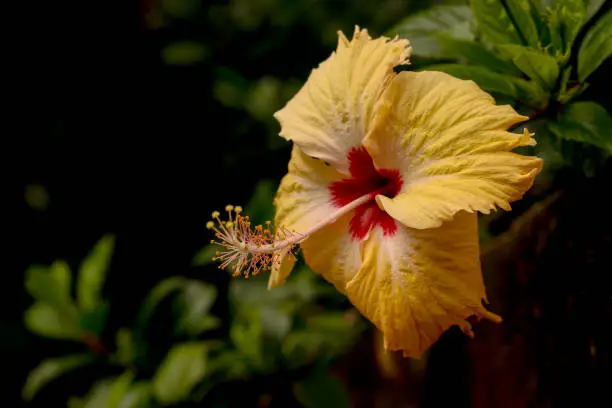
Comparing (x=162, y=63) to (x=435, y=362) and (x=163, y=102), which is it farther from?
(x=435, y=362)

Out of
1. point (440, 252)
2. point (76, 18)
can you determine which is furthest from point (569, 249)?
Answer: point (76, 18)

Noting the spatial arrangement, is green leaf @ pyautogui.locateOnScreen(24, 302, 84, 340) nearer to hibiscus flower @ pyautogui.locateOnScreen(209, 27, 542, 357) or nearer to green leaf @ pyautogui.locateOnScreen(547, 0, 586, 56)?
hibiscus flower @ pyautogui.locateOnScreen(209, 27, 542, 357)

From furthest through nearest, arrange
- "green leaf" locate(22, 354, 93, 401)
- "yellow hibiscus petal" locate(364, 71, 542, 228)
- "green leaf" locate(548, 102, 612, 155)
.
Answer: "green leaf" locate(22, 354, 93, 401) < "green leaf" locate(548, 102, 612, 155) < "yellow hibiscus petal" locate(364, 71, 542, 228)

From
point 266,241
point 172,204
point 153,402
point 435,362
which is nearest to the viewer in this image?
point 266,241

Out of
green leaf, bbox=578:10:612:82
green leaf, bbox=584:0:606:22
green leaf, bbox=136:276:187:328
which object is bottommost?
green leaf, bbox=136:276:187:328

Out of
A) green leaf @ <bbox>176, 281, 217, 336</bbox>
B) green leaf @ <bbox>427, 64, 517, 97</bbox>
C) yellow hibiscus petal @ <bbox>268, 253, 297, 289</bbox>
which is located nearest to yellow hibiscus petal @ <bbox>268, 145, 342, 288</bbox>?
yellow hibiscus petal @ <bbox>268, 253, 297, 289</bbox>

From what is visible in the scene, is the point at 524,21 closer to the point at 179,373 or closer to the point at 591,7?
the point at 591,7
